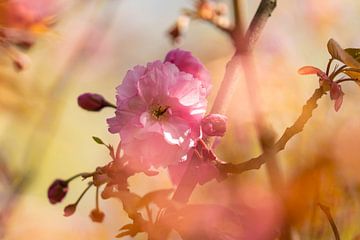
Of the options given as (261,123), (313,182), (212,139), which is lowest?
(313,182)

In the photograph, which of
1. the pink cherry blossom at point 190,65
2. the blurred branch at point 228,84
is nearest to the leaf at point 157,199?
the blurred branch at point 228,84

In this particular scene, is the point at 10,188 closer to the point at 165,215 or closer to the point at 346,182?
the point at 346,182

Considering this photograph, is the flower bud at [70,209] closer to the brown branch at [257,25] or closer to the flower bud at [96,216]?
the flower bud at [96,216]

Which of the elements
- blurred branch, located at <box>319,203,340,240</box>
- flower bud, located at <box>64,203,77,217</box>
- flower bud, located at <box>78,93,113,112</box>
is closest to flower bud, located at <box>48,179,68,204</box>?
flower bud, located at <box>64,203,77,217</box>

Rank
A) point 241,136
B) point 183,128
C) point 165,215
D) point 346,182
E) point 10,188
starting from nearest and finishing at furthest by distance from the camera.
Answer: point 165,215
point 183,128
point 346,182
point 241,136
point 10,188

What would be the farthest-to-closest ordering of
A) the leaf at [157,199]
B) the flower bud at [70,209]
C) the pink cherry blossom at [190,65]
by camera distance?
the flower bud at [70,209]
the pink cherry blossom at [190,65]
the leaf at [157,199]

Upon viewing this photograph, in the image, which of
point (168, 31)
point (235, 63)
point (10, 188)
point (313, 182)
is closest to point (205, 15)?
point (168, 31)

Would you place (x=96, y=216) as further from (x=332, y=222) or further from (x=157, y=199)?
(x=332, y=222)

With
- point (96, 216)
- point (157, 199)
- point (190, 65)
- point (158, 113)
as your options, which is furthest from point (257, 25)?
point (96, 216)
